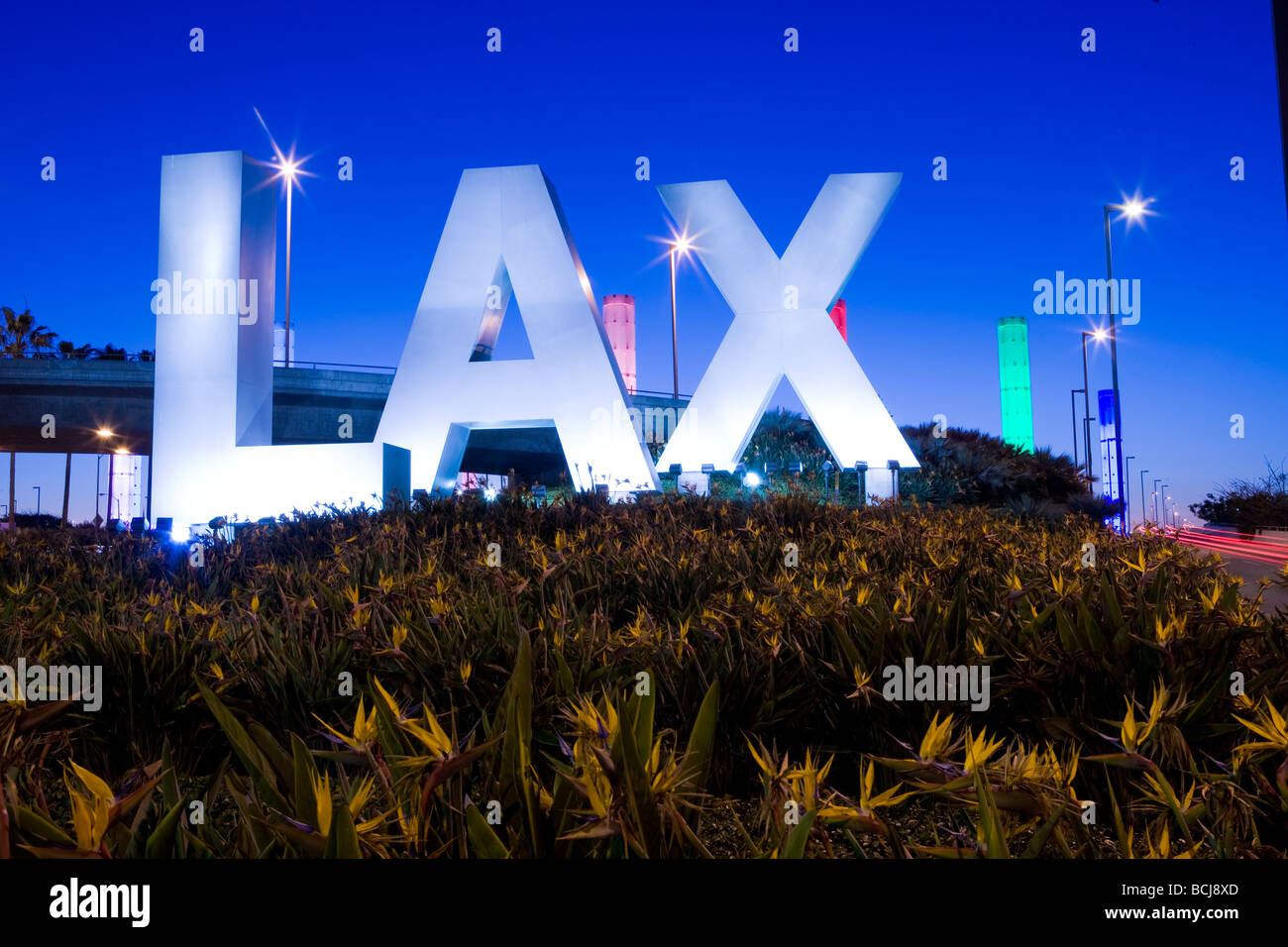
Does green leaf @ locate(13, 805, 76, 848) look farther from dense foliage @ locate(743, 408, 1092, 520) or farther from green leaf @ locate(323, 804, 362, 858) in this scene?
dense foliage @ locate(743, 408, 1092, 520)

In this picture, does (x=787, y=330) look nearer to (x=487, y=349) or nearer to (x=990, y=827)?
(x=487, y=349)

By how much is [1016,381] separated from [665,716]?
37.6 metres

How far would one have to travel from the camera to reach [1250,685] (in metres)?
1.84

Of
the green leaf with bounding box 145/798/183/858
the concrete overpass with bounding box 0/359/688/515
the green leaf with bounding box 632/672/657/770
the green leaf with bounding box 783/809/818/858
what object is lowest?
the green leaf with bounding box 145/798/183/858

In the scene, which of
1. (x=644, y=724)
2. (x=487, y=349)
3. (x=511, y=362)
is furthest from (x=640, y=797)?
(x=487, y=349)

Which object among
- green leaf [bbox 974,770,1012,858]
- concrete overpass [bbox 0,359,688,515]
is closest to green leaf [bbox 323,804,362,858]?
green leaf [bbox 974,770,1012,858]

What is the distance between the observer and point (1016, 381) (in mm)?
35719

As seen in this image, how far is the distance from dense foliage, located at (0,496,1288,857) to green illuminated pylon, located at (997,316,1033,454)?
114 feet

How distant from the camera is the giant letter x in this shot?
14.7m

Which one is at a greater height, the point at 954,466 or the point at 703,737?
the point at 954,466

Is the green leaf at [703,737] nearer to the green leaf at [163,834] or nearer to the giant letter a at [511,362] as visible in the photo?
the green leaf at [163,834]

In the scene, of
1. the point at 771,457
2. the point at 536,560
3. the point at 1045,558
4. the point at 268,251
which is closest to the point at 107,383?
the point at 268,251
